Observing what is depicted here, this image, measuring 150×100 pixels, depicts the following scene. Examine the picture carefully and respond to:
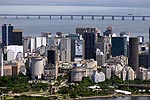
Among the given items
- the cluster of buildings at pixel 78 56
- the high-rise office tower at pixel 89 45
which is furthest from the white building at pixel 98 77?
the high-rise office tower at pixel 89 45

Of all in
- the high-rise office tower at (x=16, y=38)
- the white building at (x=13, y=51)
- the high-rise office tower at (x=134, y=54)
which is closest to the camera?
the high-rise office tower at (x=134, y=54)

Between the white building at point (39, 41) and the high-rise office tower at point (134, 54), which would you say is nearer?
the high-rise office tower at point (134, 54)

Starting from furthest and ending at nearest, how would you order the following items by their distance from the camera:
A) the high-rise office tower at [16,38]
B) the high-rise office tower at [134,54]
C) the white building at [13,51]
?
the high-rise office tower at [16,38]
the white building at [13,51]
the high-rise office tower at [134,54]

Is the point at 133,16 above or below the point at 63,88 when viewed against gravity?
above

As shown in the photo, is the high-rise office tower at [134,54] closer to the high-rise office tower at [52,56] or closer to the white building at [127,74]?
the white building at [127,74]

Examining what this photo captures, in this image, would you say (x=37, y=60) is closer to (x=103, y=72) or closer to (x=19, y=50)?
(x=103, y=72)

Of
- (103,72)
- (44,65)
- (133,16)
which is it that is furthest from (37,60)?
(133,16)

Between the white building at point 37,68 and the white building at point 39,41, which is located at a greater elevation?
the white building at point 39,41

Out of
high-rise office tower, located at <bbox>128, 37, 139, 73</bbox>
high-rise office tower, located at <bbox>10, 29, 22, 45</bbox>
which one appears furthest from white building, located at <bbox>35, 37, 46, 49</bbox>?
high-rise office tower, located at <bbox>128, 37, 139, 73</bbox>

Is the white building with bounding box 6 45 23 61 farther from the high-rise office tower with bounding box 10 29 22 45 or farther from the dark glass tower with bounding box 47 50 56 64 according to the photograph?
the dark glass tower with bounding box 47 50 56 64
